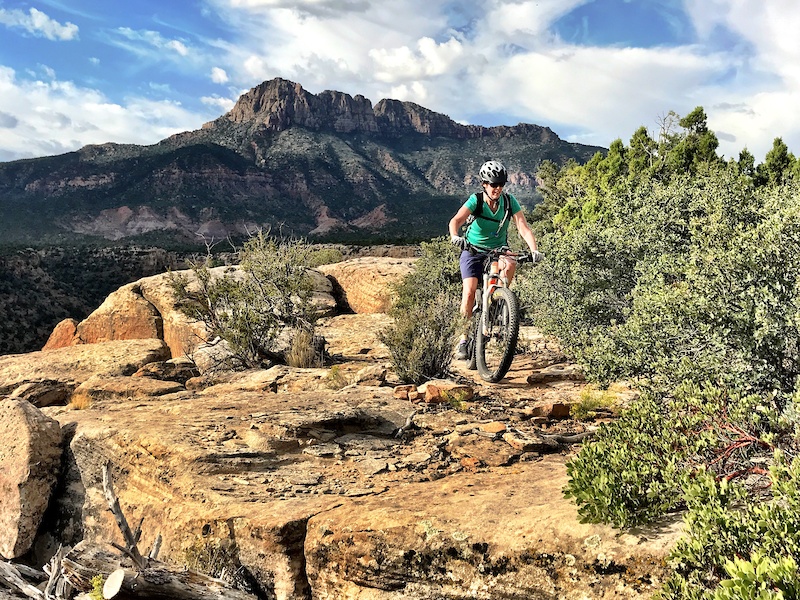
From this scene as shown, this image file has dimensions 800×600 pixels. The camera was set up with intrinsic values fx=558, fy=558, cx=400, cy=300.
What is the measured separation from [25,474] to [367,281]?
12926 mm

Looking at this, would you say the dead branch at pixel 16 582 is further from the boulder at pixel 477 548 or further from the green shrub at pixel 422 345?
the green shrub at pixel 422 345

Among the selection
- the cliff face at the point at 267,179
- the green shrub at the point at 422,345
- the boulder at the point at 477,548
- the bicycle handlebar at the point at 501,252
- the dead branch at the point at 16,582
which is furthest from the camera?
the cliff face at the point at 267,179

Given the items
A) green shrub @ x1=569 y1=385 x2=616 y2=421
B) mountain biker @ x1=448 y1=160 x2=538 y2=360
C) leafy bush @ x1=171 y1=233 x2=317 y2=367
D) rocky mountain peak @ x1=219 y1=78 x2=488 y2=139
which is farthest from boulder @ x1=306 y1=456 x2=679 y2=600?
rocky mountain peak @ x1=219 y1=78 x2=488 y2=139

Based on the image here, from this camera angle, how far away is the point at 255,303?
10773 mm

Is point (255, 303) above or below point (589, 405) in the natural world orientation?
above

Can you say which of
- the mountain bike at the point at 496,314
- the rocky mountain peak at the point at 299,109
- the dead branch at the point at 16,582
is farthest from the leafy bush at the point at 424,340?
the rocky mountain peak at the point at 299,109

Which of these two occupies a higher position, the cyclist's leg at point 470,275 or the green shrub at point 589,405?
the cyclist's leg at point 470,275

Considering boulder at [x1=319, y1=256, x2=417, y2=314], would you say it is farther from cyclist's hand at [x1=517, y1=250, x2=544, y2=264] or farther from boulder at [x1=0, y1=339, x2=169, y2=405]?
cyclist's hand at [x1=517, y1=250, x2=544, y2=264]

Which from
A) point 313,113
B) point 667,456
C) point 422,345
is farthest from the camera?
point 313,113

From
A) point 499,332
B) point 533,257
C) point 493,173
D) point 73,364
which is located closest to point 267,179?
point 73,364

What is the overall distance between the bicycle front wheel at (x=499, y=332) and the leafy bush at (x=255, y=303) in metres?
3.71

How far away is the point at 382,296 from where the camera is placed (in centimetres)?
1745

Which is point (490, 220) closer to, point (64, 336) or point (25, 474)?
point (25, 474)

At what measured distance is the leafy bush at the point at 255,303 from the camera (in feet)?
33.0
